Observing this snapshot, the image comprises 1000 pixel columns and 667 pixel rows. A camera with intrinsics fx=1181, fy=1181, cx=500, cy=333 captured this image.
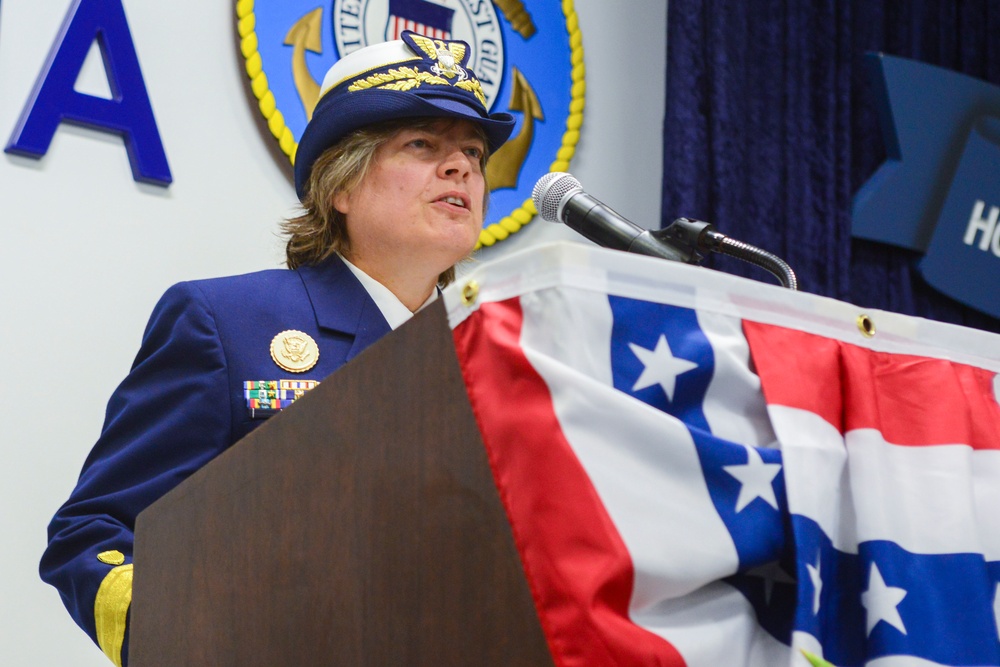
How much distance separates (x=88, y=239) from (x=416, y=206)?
0.69 m

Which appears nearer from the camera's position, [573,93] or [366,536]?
[366,536]

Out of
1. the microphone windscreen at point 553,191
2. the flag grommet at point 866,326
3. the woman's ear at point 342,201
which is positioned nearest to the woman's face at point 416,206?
the woman's ear at point 342,201

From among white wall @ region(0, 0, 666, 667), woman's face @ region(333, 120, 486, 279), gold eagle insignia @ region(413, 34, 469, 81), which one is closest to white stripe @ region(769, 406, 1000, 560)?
woman's face @ region(333, 120, 486, 279)

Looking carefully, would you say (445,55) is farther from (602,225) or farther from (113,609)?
(113,609)

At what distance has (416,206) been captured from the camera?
5.16 ft

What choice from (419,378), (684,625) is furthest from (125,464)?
(684,625)

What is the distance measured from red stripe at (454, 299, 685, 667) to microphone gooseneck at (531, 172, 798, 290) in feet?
1.35

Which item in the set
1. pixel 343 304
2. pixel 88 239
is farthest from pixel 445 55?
pixel 88 239

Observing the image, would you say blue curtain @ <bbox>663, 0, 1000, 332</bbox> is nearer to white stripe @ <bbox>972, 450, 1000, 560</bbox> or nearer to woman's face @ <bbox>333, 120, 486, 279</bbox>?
woman's face @ <bbox>333, 120, 486, 279</bbox>

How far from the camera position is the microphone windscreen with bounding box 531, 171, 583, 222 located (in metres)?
1.12

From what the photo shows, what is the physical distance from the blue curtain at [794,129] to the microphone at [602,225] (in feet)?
5.24

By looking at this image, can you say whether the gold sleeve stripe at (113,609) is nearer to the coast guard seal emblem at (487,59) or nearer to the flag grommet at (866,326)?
the flag grommet at (866,326)

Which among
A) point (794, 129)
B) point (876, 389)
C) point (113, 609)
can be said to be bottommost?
point (113, 609)

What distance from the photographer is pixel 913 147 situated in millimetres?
3174
